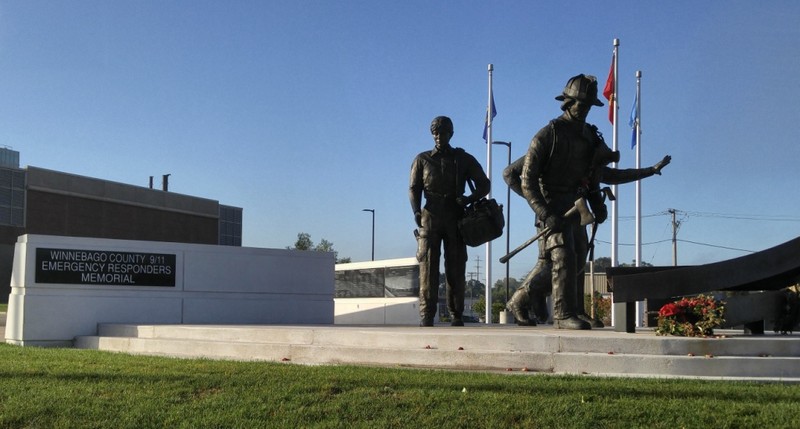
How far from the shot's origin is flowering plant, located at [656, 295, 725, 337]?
7887 mm

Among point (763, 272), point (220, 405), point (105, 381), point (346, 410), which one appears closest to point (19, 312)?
point (105, 381)

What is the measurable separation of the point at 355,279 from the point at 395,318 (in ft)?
12.1

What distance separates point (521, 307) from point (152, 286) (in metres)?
7.00

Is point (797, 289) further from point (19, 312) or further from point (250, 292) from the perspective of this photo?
point (19, 312)

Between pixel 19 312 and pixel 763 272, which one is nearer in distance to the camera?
pixel 763 272

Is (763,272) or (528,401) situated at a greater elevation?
(763,272)

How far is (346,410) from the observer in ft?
21.1

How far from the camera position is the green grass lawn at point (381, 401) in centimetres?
593

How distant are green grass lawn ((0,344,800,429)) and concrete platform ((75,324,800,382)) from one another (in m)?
0.35

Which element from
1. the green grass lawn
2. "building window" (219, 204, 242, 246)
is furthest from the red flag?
"building window" (219, 204, 242, 246)

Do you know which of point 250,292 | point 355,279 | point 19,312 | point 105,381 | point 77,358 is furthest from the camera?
point 355,279

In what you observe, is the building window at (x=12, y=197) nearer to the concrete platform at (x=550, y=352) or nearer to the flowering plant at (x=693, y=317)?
the concrete platform at (x=550, y=352)

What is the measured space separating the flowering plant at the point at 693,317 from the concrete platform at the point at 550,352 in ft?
0.59

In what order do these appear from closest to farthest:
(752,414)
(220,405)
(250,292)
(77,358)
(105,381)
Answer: (752,414) → (220,405) → (105,381) → (77,358) → (250,292)
